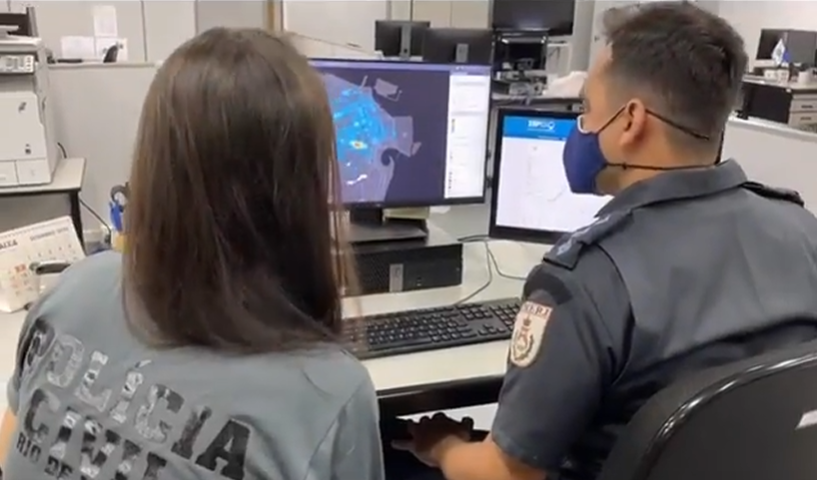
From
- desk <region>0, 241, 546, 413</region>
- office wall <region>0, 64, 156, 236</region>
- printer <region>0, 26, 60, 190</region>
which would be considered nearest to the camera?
desk <region>0, 241, 546, 413</region>

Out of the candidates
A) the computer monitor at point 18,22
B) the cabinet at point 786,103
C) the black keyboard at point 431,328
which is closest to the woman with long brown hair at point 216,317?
the black keyboard at point 431,328

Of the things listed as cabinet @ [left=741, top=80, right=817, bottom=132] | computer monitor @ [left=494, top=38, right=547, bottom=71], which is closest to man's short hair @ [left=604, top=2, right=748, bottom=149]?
cabinet @ [left=741, top=80, right=817, bottom=132]

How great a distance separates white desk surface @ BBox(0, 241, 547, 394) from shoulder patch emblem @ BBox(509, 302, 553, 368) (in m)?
0.33

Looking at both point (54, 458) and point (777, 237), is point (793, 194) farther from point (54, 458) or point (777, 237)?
point (54, 458)

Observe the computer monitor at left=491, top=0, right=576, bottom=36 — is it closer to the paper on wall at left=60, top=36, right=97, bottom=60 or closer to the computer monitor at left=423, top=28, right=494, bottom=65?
the computer monitor at left=423, top=28, right=494, bottom=65

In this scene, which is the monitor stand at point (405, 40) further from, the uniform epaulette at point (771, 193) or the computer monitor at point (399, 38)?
the uniform epaulette at point (771, 193)

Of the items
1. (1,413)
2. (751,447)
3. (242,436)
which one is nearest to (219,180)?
(242,436)

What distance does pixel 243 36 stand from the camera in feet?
2.85

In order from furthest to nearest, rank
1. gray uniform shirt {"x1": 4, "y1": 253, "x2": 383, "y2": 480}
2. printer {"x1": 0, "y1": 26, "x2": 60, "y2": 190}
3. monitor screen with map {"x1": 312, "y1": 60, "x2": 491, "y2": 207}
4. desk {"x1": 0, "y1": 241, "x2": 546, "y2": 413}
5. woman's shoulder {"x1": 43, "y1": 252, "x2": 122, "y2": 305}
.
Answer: printer {"x1": 0, "y1": 26, "x2": 60, "y2": 190}
monitor screen with map {"x1": 312, "y1": 60, "x2": 491, "y2": 207}
desk {"x1": 0, "y1": 241, "x2": 546, "y2": 413}
woman's shoulder {"x1": 43, "y1": 252, "x2": 122, "y2": 305}
gray uniform shirt {"x1": 4, "y1": 253, "x2": 383, "y2": 480}

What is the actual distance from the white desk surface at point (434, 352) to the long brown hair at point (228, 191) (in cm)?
43

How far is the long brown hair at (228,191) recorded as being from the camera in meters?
0.83

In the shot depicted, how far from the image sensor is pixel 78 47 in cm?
536

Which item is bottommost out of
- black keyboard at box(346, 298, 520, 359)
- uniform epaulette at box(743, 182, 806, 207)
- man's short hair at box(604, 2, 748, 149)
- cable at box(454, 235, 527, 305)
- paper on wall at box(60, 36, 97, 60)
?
cable at box(454, 235, 527, 305)

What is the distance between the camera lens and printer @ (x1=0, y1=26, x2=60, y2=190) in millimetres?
2352
